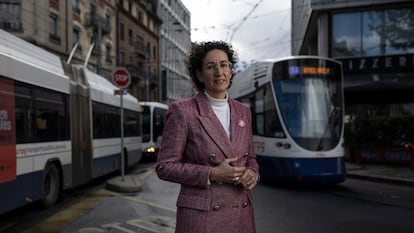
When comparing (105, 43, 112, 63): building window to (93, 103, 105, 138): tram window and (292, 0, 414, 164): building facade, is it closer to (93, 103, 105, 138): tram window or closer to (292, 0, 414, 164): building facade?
(292, 0, 414, 164): building facade

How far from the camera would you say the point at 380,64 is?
23.5 metres

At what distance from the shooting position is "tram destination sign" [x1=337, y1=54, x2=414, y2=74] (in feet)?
75.8

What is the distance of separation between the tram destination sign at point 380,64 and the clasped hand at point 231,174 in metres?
23.0

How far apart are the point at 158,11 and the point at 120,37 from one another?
41.3ft

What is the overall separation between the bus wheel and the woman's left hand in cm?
662

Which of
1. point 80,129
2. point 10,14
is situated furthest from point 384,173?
point 10,14

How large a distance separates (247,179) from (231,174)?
0.38ft

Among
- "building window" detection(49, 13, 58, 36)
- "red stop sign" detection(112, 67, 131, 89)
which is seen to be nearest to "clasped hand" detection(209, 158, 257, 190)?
"red stop sign" detection(112, 67, 131, 89)

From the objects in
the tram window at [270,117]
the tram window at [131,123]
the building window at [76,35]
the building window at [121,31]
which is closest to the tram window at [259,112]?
the tram window at [270,117]

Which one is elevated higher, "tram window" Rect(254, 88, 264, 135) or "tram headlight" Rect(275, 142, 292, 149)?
"tram window" Rect(254, 88, 264, 135)

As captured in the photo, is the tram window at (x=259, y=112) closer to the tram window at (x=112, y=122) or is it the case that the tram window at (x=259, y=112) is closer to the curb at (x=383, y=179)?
the curb at (x=383, y=179)

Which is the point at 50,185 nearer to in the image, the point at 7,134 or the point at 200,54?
the point at 7,134

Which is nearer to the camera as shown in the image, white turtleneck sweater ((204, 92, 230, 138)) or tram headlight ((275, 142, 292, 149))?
white turtleneck sweater ((204, 92, 230, 138))

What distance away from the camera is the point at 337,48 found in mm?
A: 24750
